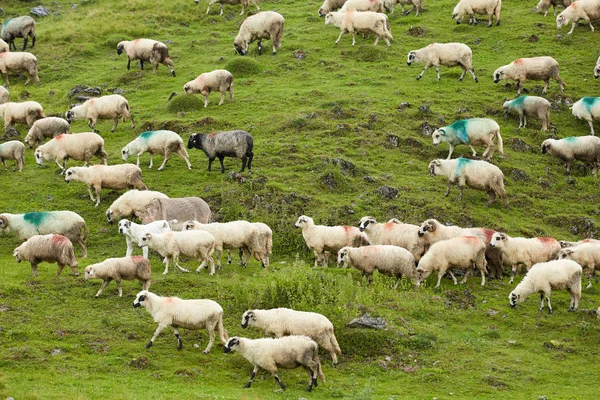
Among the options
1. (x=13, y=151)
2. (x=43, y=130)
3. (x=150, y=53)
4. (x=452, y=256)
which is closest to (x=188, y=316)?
A: (x=452, y=256)

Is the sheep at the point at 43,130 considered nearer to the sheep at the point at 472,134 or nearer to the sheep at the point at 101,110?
the sheep at the point at 101,110

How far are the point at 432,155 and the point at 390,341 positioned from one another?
1372cm

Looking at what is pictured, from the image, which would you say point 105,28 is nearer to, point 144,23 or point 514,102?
point 144,23

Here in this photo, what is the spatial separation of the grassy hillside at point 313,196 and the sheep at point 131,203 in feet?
2.76

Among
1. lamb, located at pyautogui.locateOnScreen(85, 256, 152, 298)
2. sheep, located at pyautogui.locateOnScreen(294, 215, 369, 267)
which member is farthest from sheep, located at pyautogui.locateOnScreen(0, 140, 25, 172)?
sheep, located at pyautogui.locateOnScreen(294, 215, 369, 267)

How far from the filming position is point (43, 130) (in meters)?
32.8

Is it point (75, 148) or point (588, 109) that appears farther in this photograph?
point (588, 109)

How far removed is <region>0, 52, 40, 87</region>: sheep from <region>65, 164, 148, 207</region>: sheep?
1362cm

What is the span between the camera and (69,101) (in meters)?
37.2

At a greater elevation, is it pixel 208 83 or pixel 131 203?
pixel 208 83

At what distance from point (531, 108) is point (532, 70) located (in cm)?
278

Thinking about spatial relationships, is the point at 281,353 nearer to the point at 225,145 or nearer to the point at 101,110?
the point at 225,145

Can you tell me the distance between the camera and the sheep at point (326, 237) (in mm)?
25094

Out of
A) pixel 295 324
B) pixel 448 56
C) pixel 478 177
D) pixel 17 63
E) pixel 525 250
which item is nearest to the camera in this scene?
pixel 295 324
